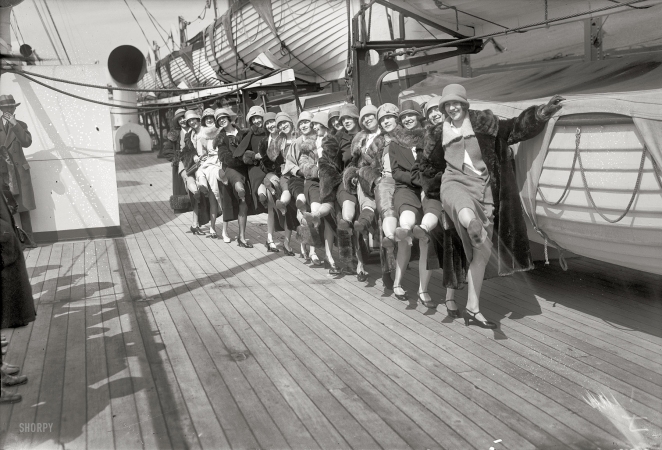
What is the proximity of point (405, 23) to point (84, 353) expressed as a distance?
727cm

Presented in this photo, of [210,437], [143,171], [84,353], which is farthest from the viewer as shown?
[143,171]

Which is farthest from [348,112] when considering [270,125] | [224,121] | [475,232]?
[224,121]

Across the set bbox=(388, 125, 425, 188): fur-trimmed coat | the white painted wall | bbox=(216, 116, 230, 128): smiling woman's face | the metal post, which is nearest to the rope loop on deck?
bbox=(388, 125, 425, 188): fur-trimmed coat

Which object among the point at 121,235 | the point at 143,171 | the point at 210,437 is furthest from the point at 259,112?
the point at 143,171

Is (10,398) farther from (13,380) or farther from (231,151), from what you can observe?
(231,151)

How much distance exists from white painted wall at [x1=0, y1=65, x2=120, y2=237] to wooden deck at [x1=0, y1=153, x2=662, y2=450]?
7.53ft

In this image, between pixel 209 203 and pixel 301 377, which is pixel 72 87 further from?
pixel 301 377

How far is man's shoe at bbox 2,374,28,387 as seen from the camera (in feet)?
12.9

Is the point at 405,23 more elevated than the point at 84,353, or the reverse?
the point at 405,23

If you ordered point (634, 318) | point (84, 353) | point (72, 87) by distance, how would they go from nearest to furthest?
point (84, 353) → point (634, 318) → point (72, 87)

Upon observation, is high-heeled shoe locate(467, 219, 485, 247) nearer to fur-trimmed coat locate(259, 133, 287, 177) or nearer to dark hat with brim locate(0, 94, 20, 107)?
fur-trimmed coat locate(259, 133, 287, 177)

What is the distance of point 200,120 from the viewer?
9.26m

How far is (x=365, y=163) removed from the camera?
596 centimetres

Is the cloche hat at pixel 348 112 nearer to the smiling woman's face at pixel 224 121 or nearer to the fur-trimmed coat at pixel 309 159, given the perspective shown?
the fur-trimmed coat at pixel 309 159
